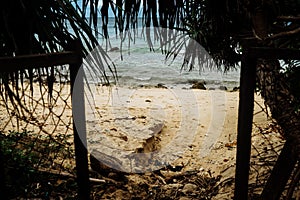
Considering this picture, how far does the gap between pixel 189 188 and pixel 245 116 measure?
1.38 meters

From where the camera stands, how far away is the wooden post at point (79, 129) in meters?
0.96

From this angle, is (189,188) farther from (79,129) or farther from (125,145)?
Result: (79,129)

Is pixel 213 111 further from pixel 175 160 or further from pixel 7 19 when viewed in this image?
pixel 7 19

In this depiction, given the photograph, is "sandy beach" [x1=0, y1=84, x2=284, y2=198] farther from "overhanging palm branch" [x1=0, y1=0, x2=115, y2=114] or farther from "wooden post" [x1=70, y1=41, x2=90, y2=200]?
"wooden post" [x1=70, y1=41, x2=90, y2=200]

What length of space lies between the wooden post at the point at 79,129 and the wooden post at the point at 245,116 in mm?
500

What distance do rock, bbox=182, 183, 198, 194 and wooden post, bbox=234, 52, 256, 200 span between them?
1182 millimetres

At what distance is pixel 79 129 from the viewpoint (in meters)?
1.01

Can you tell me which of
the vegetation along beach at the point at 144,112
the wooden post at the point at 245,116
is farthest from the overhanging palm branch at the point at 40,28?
the wooden post at the point at 245,116

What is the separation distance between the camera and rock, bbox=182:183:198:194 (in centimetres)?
217

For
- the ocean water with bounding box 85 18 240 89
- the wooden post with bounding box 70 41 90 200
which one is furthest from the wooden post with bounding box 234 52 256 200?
the ocean water with bounding box 85 18 240 89

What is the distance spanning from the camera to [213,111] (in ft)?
13.3

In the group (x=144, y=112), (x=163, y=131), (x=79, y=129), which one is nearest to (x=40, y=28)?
(x=79, y=129)

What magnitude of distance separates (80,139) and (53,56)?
0.30 m

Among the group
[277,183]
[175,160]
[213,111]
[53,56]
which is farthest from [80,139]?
[213,111]
